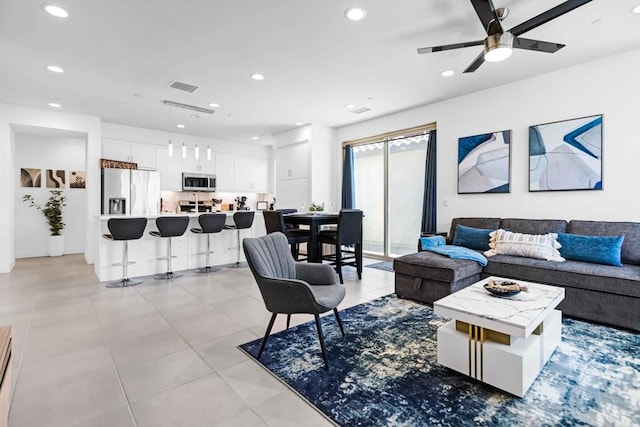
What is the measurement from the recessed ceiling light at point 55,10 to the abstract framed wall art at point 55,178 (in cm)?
535

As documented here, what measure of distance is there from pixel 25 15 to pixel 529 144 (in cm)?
564

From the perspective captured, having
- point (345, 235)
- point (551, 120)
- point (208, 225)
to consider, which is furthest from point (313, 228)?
point (551, 120)

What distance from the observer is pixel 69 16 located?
9.09 feet

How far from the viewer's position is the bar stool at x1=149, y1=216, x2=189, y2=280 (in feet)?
15.1

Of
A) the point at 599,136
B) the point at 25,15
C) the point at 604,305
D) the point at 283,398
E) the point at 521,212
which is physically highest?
the point at 25,15

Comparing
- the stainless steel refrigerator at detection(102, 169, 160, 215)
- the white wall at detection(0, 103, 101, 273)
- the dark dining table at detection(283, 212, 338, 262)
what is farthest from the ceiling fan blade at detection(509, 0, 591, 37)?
the stainless steel refrigerator at detection(102, 169, 160, 215)

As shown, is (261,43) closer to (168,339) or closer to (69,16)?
(69,16)

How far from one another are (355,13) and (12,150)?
246 inches

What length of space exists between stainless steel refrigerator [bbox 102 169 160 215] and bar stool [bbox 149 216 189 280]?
2.04 metres

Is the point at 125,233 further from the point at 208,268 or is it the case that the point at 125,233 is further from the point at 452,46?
the point at 452,46

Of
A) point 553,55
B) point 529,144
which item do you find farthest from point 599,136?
point 553,55

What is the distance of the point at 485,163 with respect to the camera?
464cm

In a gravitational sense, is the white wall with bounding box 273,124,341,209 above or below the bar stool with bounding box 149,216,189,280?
above

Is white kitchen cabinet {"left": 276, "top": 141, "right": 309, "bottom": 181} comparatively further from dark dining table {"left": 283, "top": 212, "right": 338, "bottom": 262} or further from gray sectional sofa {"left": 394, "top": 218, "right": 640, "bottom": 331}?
gray sectional sofa {"left": 394, "top": 218, "right": 640, "bottom": 331}
